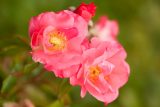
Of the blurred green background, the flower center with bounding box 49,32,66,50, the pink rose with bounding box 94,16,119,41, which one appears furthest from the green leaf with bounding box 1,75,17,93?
the pink rose with bounding box 94,16,119,41

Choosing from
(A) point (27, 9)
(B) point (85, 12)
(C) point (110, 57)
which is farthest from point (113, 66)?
(A) point (27, 9)

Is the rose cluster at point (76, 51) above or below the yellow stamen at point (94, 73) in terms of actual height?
above

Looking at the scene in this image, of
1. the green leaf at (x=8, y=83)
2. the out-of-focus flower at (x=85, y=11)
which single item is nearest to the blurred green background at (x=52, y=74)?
the green leaf at (x=8, y=83)

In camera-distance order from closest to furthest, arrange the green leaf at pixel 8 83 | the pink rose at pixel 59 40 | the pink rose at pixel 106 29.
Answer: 1. the pink rose at pixel 59 40
2. the green leaf at pixel 8 83
3. the pink rose at pixel 106 29

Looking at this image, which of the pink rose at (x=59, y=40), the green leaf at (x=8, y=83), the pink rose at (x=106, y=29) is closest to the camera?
the pink rose at (x=59, y=40)

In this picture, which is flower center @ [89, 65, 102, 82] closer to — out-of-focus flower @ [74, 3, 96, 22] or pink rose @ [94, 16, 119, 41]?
out-of-focus flower @ [74, 3, 96, 22]

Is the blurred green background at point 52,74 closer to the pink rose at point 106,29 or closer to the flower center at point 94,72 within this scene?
the flower center at point 94,72
